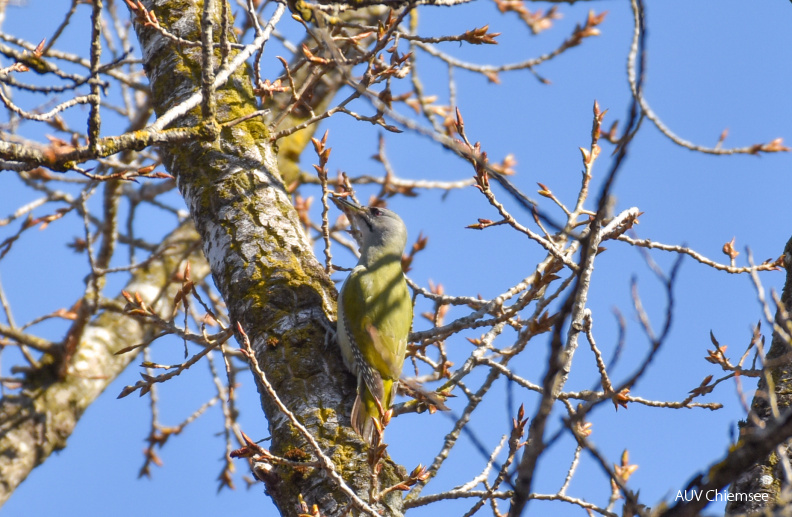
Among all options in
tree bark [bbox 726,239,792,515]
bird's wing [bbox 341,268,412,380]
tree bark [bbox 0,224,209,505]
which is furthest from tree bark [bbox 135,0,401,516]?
tree bark [bbox 0,224,209,505]

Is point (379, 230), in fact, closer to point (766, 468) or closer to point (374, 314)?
point (374, 314)

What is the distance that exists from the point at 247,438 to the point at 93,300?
3352mm

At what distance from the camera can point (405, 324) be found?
4.84 m

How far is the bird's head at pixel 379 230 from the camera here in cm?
560

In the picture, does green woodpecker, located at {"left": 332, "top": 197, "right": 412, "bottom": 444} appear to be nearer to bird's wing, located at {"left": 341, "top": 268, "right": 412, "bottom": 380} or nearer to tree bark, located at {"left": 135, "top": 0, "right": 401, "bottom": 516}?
bird's wing, located at {"left": 341, "top": 268, "right": 412, "bottom": 380}

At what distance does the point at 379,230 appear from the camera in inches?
226

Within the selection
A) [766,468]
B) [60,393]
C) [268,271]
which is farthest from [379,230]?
[766,468]

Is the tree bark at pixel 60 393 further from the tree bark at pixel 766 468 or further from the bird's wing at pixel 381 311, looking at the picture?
the tree bark at pixel 766 468

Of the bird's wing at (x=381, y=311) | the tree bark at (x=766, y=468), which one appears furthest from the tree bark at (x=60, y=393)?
the tree bark at (x=766, y=468)

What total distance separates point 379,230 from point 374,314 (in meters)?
1.19

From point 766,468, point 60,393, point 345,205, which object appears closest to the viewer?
point 766,468

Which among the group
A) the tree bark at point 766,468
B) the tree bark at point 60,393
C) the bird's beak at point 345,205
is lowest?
the tree bark at point 766,468

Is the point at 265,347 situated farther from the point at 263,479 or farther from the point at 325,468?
the point at 325,468

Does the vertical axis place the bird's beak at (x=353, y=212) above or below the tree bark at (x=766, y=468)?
above
